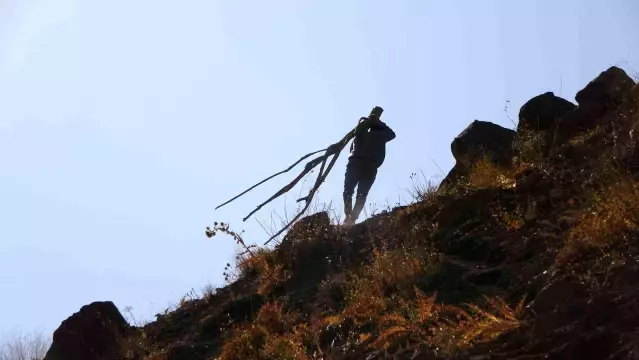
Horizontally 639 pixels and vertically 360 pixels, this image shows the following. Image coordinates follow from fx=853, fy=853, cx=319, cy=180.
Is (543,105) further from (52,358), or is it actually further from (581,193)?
(52,358)

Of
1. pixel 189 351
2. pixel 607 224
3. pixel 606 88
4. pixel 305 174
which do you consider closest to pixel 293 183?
pixel 305 174

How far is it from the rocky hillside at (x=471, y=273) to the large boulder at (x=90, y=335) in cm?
2

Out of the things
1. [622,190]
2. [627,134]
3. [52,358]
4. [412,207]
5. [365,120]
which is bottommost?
[622,190]

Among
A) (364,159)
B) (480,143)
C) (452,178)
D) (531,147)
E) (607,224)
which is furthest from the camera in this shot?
(364,159)

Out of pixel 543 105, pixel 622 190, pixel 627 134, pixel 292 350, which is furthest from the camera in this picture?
pixel 543 105

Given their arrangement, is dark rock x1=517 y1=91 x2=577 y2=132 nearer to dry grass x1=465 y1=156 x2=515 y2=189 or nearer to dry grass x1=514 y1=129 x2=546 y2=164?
dry grass x1=514 y1=129 x2=546 y2=164

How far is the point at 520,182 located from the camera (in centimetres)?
755

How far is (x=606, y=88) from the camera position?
29.1ft

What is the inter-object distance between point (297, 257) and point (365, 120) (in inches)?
133

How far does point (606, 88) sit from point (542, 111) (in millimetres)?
744

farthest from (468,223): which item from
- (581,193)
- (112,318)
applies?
(112,318)

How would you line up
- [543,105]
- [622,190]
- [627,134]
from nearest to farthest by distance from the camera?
[622,190] < [627,134] < [543,105]

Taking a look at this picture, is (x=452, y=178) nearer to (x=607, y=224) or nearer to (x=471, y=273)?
(x=471, y=273)

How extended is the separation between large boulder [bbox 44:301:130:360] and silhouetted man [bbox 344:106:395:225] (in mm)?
3576
